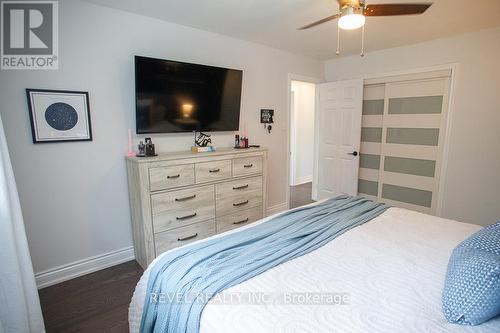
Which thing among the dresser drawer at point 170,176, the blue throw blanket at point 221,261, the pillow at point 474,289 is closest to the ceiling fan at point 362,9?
the blue throw blanket at point 221,261

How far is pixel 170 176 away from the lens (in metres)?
2.33

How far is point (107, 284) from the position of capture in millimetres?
2238

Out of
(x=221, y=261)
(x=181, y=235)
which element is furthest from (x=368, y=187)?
(x=221, y=261)

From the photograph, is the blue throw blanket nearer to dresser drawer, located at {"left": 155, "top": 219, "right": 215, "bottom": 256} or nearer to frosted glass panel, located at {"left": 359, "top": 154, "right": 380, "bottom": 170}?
dresser drawer, located at {"left": 155, "top": 219, "right": 215, "bottom": 256}

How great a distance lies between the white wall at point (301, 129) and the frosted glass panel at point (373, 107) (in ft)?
5.91

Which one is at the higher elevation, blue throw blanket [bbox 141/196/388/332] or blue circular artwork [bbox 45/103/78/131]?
blue circular artwork [bbox 45/103/78/131]

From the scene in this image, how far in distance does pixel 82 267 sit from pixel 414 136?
4304 mm

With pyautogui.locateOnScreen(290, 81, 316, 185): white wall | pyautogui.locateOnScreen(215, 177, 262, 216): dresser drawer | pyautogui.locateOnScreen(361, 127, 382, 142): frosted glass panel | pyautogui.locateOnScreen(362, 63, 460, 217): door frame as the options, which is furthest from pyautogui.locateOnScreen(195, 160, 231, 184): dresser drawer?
pyautogui.locateOnScreen(290, 81, 316, 185): white wall

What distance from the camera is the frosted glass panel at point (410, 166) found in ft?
11.4

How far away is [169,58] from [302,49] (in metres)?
1.94

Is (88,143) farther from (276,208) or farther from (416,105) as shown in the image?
(416,105)

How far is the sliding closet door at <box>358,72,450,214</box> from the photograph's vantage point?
336cm

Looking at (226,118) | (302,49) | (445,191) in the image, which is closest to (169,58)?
(226,118)

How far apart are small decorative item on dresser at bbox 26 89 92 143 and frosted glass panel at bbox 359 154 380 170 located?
12.5ft
